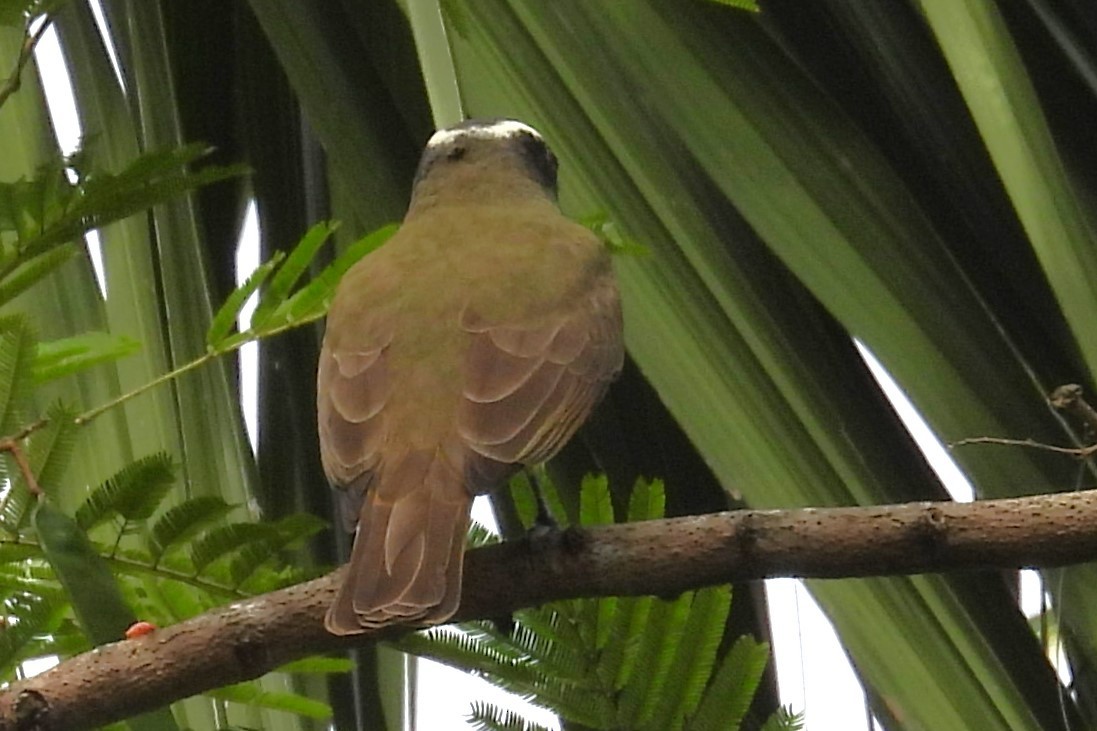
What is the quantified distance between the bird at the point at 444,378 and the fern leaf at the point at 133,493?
0.15m

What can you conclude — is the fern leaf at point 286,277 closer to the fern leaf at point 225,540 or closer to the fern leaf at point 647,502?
the fern leaf at point 225,540

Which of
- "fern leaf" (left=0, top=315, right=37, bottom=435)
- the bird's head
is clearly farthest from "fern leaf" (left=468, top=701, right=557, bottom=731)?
the bird's head

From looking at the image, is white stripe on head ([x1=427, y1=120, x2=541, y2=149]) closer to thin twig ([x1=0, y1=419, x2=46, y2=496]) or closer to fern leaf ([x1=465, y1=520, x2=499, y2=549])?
fern leaf ([x1=465, y1=520, x2=499, y2=549])

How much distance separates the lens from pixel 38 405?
1.68m

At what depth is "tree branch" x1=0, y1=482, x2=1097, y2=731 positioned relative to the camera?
104 centimetres

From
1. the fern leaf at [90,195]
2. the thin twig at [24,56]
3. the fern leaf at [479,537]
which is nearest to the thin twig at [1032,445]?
the fern leaf at [479,537]

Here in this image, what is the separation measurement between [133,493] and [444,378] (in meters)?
0.38

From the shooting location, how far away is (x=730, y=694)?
1225mm

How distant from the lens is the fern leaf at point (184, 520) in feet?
4.00

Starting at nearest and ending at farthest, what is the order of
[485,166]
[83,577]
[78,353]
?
[83,577] → [78,353] → [485,166]

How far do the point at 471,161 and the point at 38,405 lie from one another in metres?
0.63

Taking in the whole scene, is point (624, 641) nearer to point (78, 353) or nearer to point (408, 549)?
point (408, 549)

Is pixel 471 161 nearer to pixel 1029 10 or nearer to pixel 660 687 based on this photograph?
pixel 1029 10

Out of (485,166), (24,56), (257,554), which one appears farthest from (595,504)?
(485,166)
